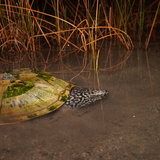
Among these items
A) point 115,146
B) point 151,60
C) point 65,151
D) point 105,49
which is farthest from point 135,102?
point 105,49

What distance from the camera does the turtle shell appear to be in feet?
5.19

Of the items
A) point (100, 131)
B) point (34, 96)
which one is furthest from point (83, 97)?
point (100, 131)

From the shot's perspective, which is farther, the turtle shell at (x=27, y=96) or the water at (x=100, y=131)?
the turtle shell at (x=27, y=96)

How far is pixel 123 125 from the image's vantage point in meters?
1.38

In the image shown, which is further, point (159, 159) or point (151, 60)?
point (151, 60)

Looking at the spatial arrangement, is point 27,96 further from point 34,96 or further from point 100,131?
point 100,131

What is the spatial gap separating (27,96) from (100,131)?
615 mm

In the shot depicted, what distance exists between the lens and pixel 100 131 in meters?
1.33

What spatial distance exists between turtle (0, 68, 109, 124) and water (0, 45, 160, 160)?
7 centimetres

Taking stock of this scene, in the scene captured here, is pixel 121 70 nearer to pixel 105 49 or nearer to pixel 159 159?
pixel 105 49

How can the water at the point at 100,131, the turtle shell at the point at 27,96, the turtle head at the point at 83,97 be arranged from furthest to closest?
1. the turtle head at the point at 83,97
2. the turtle shell at the point at 27,96
3. the water at the point at 100,131

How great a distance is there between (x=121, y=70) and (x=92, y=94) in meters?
0.76

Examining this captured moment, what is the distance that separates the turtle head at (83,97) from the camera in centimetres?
171

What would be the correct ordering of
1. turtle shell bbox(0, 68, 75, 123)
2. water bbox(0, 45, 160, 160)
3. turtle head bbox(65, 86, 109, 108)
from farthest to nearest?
turtle head bbox(65, 86, 109, 108) < turtle shell bbox(0, 68, 75, 123) < water bbox(0, 45, 160, 160)
